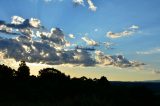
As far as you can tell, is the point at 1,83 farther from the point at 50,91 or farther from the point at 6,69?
the point at 6,69

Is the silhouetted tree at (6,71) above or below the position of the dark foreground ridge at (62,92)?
above

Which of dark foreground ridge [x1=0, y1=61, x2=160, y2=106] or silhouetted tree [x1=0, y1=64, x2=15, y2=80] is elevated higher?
silhouetted tree [x1=0, y1=64, x2=15, y2=80]

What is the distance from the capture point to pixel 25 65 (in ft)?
511

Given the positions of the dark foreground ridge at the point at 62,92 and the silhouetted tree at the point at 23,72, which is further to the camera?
the silhouetted tree at the point at 23,72

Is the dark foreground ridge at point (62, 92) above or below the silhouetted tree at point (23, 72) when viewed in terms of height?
below

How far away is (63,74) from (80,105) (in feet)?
317

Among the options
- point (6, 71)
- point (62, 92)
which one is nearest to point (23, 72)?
point (6, 71)

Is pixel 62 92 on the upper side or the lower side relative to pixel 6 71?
lower

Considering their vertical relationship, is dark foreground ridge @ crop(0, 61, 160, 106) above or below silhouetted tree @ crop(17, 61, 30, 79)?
below

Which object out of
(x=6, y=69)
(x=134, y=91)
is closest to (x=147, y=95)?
(x=134, y=91)

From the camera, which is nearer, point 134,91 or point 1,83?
point 134,91

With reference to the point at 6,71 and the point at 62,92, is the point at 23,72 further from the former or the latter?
the point at 62,92

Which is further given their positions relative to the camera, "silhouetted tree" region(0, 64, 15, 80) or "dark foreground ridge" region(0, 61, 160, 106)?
"silhouetted tree" region(0, 64, 15, 80)

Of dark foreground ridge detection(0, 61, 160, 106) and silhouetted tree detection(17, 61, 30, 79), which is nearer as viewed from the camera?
dark foreground ridge detection(0, 61, 160, 106)
